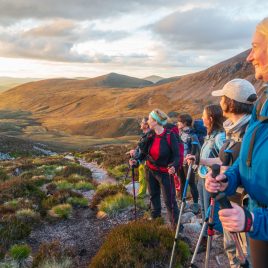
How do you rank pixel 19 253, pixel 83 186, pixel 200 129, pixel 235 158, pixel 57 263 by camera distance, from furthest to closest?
pixel 83 186 → pixel 200 129 → pixel 19 253 → pixel 57 263 → pixel 235 158

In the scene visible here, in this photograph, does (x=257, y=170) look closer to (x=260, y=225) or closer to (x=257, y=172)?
(x=257, y=172)

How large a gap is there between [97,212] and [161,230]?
11.5 feet

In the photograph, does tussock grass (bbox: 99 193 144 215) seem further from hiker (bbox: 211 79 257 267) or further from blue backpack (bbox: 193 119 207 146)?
hiker (bbox: 211 79 257 267)

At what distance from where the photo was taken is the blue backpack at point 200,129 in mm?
8484

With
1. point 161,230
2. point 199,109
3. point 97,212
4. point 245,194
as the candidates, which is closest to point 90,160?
point 97,212

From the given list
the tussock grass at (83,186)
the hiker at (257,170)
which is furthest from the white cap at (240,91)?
the tussock grass at (83,186)

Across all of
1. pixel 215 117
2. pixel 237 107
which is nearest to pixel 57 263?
pixel 215 117

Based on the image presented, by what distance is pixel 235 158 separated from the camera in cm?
386

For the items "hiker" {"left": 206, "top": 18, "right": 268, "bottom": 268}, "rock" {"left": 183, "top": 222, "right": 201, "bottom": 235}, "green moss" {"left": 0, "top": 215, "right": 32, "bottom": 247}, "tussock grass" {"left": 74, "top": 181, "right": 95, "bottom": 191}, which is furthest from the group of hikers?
"tussock grass" {"left": 74, "top": 181, "right": 95, "bottom": 191}

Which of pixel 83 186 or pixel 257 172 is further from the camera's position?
pixel 83 186

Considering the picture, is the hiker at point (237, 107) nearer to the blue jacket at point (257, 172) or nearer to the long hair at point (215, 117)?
the blue jacket at point (257, 172)

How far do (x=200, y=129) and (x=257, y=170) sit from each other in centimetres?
593

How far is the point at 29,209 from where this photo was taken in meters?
9.27

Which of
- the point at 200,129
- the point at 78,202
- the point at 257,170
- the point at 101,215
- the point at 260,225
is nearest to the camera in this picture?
the point at 260,225
